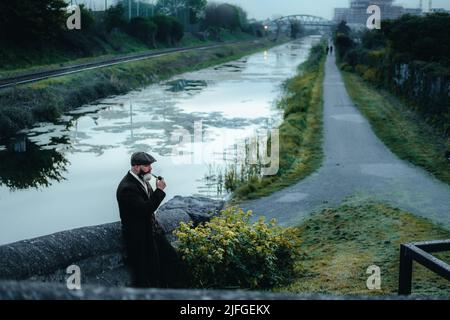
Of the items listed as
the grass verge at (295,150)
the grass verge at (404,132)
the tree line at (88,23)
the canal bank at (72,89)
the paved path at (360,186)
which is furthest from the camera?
the tree line at (88,23)

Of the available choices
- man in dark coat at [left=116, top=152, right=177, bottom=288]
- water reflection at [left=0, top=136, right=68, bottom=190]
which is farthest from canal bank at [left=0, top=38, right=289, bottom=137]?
man in dark coat at [left=116, top=152, right=177, bottom=288]

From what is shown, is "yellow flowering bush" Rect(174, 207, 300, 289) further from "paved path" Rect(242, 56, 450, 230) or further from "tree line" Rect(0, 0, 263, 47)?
"tree line" Rect(0, 0, 263, 47)

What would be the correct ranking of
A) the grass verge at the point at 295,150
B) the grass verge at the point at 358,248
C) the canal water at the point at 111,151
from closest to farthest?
the grass verge at the point at 358,248 < the canal water at the point at 111,151 < the grass verge at the point at 295,150

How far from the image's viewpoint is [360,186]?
1403 cm

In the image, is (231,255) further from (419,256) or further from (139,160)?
(419,256)

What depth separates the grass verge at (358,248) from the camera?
24.1ft

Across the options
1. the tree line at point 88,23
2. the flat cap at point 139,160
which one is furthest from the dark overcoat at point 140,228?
the tree line at point 88,23

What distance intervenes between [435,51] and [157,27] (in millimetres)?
53441

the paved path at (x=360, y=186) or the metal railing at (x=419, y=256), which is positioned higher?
the metal railing at (x=419, y=256)

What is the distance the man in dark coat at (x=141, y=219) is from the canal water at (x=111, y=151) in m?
7.49

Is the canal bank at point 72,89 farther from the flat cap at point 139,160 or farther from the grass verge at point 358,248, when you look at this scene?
the flat cap at point 139,160

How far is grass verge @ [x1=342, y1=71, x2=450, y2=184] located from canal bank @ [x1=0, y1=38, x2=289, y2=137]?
53.6ft

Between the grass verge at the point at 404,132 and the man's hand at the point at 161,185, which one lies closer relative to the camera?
the man's hand at the point at 161,185

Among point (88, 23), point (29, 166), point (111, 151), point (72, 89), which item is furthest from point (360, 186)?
point (88, 23)
